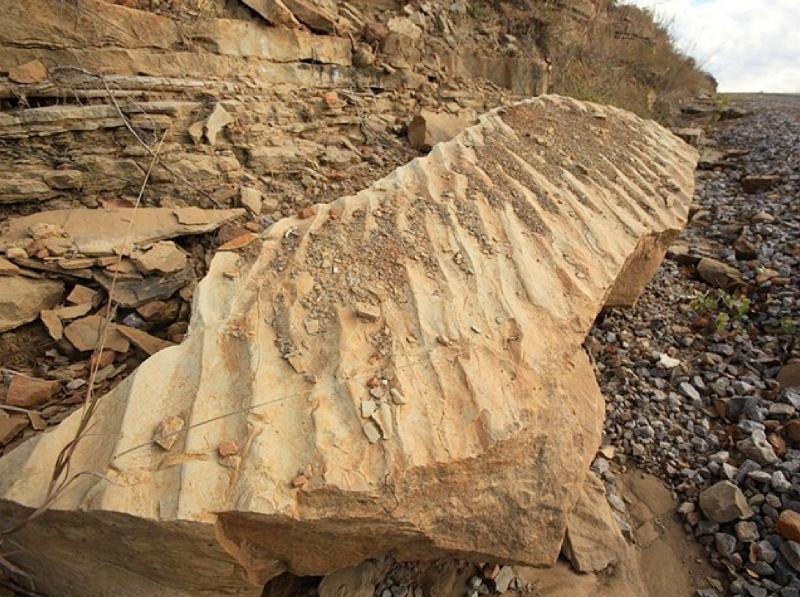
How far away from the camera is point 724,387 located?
100 inches

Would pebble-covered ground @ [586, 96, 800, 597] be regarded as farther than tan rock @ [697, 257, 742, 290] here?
No

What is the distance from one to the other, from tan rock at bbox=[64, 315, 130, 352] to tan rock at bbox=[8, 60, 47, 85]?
1.31 m

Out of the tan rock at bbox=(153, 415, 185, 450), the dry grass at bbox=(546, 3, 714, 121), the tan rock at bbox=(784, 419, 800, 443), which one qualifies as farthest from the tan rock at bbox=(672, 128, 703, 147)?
the tan rock at bbox=(153, 415, 185, 450)

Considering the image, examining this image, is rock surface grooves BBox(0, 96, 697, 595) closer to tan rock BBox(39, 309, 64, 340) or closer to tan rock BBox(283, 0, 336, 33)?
tan rock BBox(39, 309, 64, 340)

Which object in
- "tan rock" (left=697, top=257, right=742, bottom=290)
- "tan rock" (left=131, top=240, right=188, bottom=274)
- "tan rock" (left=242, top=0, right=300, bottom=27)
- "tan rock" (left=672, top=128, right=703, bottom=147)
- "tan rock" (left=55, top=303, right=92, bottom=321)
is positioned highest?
"tan rock" (left=242, top=0, right=300, bottom=27)

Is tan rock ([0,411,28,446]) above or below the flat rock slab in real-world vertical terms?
below

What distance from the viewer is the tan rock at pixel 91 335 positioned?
1.91 meters

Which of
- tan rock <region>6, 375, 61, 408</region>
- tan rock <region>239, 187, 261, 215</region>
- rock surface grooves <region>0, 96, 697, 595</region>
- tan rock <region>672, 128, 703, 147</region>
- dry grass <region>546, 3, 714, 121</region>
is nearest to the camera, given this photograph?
rock surface grooves <region>0, 96, 697, 595</region>

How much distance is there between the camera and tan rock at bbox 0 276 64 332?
1853mm

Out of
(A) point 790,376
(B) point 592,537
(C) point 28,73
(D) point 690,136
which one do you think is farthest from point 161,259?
Answer: (D) point 690,136

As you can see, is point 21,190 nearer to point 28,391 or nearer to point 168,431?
point 28,391

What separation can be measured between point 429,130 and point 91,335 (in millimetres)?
2711

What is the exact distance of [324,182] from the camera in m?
3.17

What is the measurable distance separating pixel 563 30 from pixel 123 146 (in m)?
5.42
